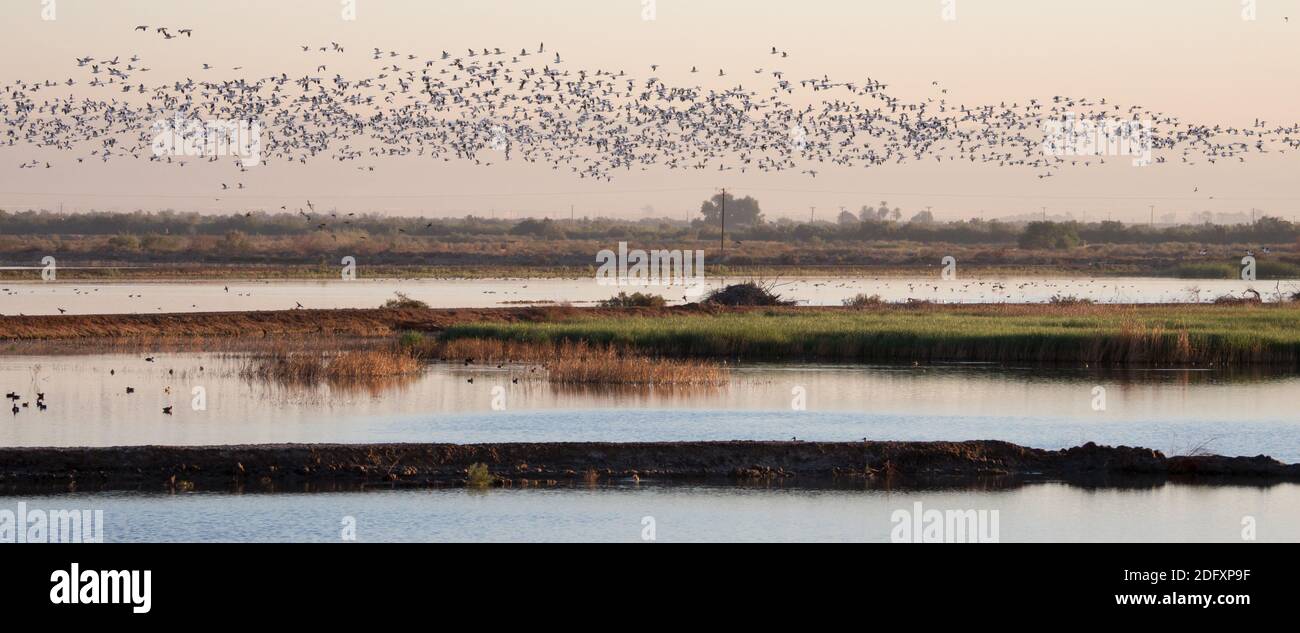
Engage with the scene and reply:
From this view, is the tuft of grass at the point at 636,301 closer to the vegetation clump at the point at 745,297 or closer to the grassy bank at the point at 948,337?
the vegetation clump at the point at 745,297

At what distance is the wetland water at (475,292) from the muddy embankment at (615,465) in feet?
122

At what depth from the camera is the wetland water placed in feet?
221

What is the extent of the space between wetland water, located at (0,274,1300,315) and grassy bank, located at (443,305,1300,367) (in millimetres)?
17084

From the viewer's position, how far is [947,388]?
39688 millimetres

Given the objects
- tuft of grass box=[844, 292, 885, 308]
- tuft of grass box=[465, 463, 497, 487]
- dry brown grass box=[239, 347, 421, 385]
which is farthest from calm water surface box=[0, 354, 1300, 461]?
tuft of grass box=[844, 292, 885, 308]

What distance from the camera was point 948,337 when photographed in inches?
1950

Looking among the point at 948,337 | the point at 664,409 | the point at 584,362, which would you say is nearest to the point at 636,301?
the point at 948,337

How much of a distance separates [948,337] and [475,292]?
124ft

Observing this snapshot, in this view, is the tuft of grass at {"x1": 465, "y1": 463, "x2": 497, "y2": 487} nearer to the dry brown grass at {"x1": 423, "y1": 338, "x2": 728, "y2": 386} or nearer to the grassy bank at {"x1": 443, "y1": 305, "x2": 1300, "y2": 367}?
the dry brown grass at {"x1": 423, "y1": 338, "x2": 728, "y2": 386}

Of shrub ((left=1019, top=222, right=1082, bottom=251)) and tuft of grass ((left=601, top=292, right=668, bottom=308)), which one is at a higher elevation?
shrub ((left=1019, top=222, right=1082, bottom=251))

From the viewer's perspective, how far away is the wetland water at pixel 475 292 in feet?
221

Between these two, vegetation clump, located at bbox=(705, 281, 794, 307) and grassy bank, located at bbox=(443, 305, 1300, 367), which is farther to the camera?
vegetation clump, located at bbox=(705, 281, 794, 307)
